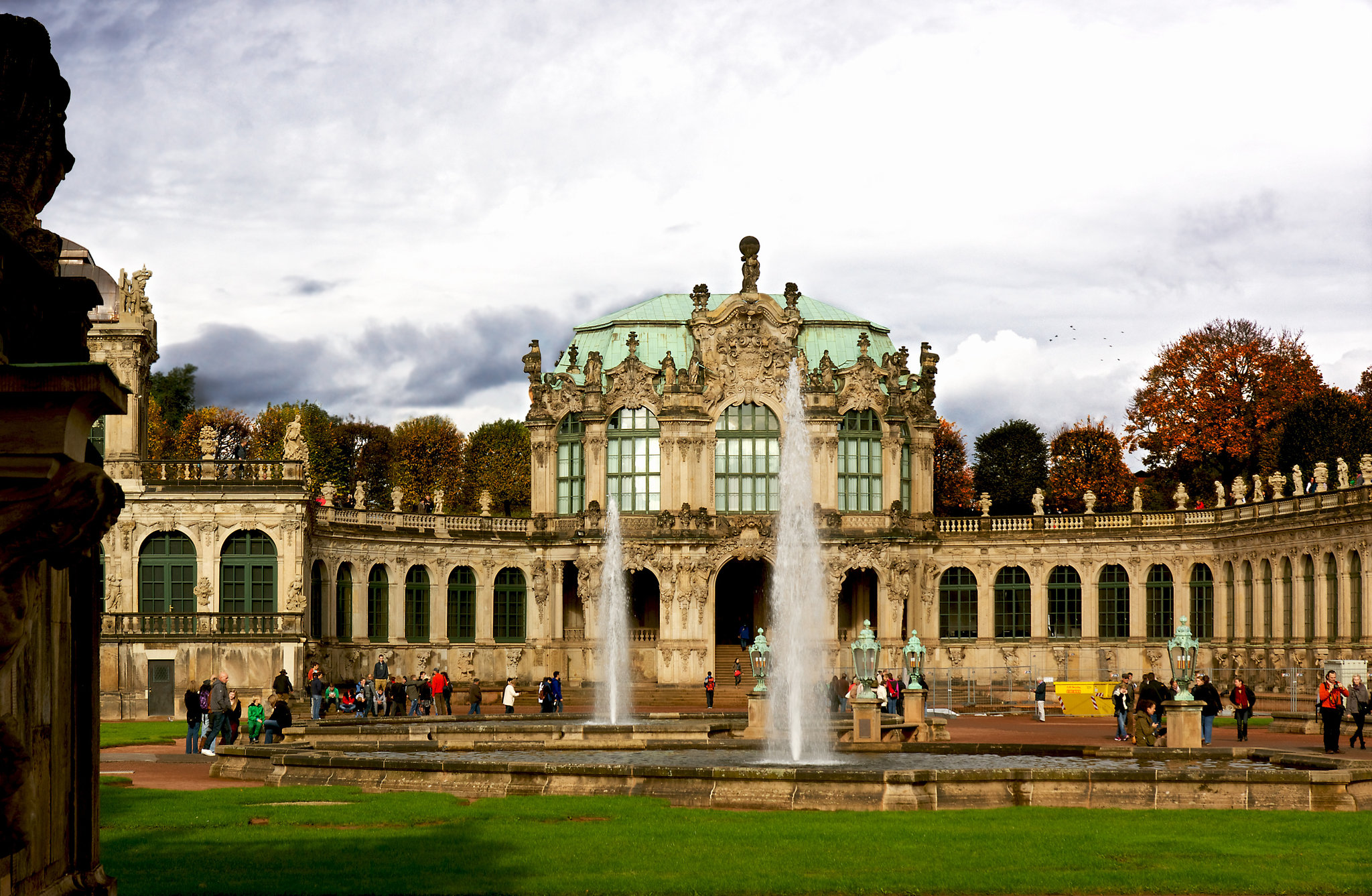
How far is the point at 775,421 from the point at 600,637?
1173 cm

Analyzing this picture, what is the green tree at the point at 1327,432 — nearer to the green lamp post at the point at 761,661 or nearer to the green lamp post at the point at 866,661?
the green lamp post at the point at 761,661

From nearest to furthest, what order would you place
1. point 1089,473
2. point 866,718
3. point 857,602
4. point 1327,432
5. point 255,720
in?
point 866,718 → point 255,720 → point 857,602 → point 1327,432 → point 1089,473

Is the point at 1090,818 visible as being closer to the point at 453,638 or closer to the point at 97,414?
the point at 97,414

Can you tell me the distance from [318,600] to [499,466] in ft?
109

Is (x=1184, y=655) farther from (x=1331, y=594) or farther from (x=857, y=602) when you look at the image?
(x=857, y=602)

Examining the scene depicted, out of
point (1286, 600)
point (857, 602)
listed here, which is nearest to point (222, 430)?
point (857, 602)

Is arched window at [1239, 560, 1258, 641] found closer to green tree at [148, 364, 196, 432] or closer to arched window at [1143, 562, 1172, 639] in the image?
arched window at [1143, 562, 1172, 639]

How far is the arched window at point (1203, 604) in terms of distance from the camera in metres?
65.9

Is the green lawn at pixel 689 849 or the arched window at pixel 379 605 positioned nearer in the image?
the green lawn at pixel 689 849

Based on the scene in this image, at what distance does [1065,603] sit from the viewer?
6912 cm

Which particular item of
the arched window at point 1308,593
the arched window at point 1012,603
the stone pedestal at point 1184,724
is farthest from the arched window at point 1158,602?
the stone pedestal at point 1184,724

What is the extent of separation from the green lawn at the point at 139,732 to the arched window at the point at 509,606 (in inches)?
869

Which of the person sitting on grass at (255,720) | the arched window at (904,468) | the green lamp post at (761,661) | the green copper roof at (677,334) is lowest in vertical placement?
the person sitting on grass at (255,720)

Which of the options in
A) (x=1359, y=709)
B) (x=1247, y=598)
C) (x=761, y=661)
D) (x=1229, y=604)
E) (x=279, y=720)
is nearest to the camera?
(x=1359, y=709)
